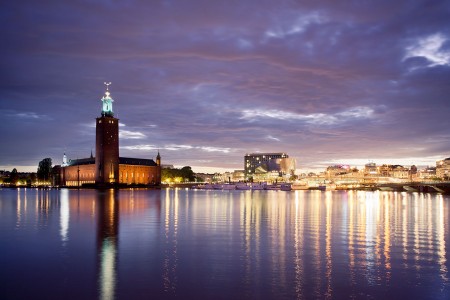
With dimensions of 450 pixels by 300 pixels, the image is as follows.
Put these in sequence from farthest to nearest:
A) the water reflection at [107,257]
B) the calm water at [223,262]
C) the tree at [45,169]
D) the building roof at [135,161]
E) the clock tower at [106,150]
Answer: the tree at [45,169]
the building roof at [135,161]
the clock tower at [106,150]
the water reflection at [107,257]
the calm water at [223,262]

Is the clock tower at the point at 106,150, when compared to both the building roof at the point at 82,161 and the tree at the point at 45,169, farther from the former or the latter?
the tree at the point at 45,169

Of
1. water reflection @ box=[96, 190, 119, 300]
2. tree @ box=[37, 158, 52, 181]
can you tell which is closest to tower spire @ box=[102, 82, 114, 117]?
tree @ box=[37, 158, 52, 181]

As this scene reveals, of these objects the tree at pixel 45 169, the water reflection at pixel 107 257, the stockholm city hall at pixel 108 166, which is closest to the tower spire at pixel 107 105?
the stockholm city hall at pixel 108 166

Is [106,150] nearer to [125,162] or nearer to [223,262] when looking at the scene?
[125,162]

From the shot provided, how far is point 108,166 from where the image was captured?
5822 inches

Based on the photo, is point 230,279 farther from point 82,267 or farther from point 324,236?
point 324,236

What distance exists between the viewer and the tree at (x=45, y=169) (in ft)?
616

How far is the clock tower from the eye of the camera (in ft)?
484

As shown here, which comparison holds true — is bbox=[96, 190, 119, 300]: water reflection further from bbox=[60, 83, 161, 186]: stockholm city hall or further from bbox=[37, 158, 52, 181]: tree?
bbox=[37, 158, 52, 181]: tree

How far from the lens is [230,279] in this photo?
44.8ft

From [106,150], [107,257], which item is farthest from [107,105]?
[107,257]

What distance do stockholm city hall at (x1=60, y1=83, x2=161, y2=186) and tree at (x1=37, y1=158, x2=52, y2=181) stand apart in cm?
501

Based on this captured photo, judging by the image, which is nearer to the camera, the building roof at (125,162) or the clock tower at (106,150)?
the clock tower at (106,150)

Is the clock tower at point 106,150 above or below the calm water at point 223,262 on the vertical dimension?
above
